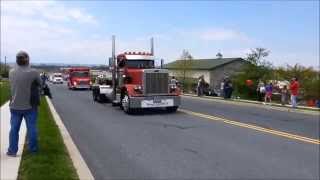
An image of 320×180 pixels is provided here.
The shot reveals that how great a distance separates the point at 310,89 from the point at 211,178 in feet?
123

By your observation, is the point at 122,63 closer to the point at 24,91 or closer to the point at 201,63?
the point at 24,91

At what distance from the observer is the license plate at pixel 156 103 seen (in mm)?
22438

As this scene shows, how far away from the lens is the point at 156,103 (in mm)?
22734

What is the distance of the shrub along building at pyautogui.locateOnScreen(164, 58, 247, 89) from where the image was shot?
66.2m

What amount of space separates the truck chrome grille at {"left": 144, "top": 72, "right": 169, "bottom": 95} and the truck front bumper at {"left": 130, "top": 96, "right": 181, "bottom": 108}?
0.31 metres

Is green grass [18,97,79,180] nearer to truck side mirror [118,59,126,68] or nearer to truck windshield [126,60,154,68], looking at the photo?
truck windshield [126,60,154,68]

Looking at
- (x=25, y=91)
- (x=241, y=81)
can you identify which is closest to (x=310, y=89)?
(x=241, y=81)

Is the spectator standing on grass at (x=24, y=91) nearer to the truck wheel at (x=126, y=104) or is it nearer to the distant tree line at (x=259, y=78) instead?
the truck wheel at (x=126, y=104)

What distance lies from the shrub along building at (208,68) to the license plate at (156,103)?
4267 centimetres

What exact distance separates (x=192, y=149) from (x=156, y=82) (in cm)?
1105

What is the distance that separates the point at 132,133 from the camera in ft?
50.0

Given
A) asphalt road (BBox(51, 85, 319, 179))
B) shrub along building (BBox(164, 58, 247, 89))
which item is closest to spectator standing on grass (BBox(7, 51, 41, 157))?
asphalt road (BBox(51, 85, 319, 179))

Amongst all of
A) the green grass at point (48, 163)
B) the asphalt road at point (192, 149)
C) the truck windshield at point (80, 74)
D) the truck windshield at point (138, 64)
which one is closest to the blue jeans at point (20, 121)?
the green grass at point (48, 163)

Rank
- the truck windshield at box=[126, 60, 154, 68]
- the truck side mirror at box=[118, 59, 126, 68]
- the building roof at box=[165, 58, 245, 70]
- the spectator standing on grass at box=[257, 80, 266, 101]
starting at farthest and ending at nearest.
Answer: the building roof at box=[165, 58, 245, 70] → the spectator standing on grass at box=[257, 80, 266, 101] → the truck side mirror at box=[118, 59, 126, 68] → the truck windshield at box=[126, 60, 154, 68]
